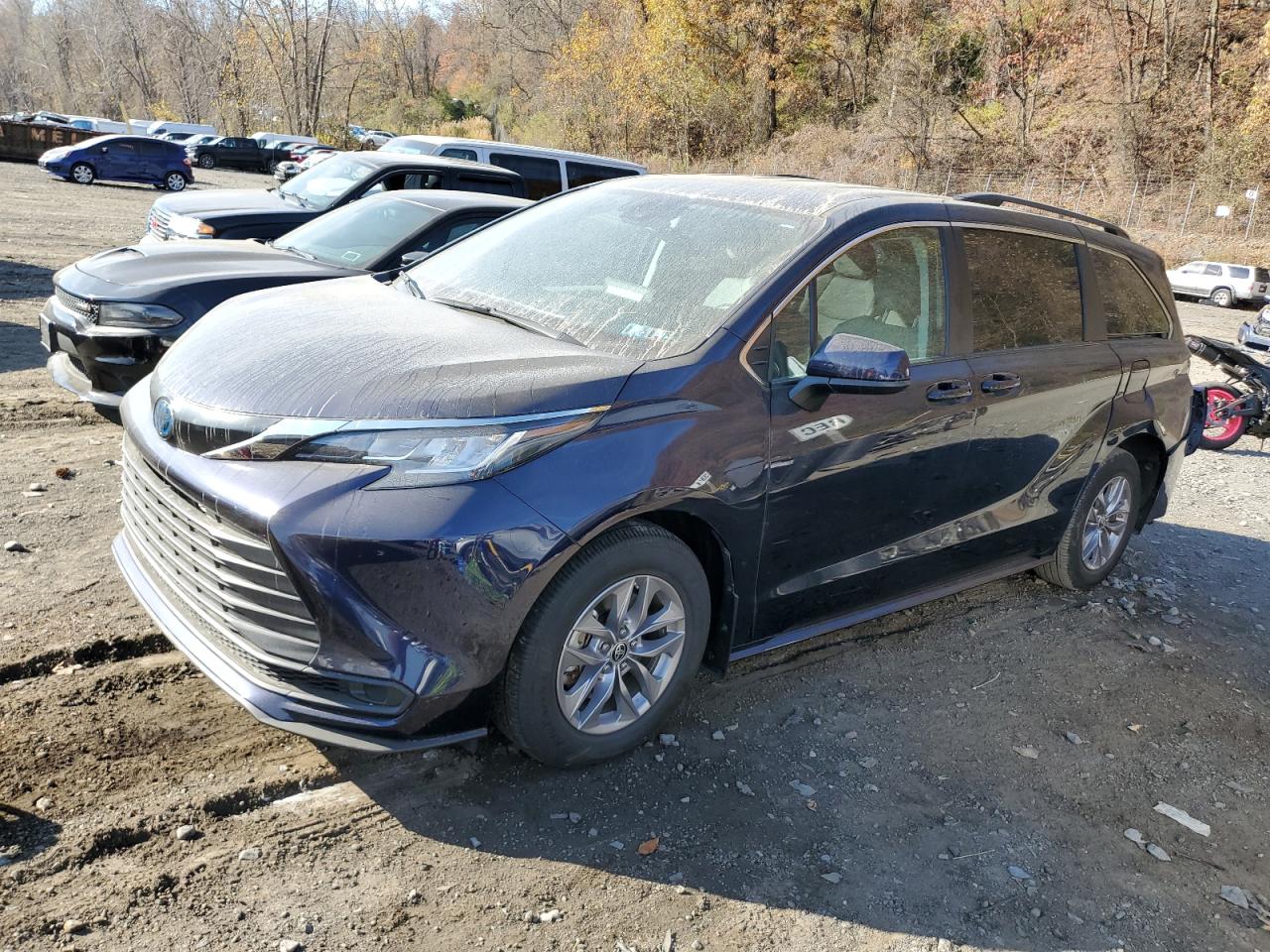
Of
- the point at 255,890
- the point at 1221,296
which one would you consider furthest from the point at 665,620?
the point at 1221,296

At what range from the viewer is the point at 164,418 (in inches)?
121

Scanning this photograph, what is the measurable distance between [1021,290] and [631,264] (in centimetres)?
179

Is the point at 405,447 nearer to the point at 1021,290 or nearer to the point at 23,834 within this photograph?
the point at 23,834

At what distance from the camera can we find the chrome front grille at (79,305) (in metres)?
5.41

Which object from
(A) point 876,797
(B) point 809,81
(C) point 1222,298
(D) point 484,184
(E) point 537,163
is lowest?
(C) point 1222,298

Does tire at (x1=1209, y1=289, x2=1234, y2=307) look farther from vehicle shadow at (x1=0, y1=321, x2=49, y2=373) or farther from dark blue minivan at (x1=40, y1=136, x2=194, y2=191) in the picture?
dark blue minivan at (x1=40, y1=136, x2=194, y2=191)

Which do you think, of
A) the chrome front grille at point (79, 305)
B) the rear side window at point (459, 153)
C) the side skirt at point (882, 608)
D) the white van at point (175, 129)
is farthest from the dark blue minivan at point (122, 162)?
the side skirt at point (882, 608)

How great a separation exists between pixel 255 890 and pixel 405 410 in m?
1.33

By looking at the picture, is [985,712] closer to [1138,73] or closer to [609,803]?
[609,803]

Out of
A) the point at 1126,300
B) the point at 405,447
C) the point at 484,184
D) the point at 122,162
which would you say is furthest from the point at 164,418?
the point at 122,162

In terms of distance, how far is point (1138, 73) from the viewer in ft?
123

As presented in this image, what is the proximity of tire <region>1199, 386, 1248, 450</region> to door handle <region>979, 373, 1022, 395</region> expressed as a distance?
19.7ft

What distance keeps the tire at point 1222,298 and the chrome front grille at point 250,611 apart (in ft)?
94.7

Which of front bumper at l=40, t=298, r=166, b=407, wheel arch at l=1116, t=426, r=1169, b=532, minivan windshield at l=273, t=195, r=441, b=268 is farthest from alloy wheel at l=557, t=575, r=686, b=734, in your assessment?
minivan windshield at l=273, t=195, r=441, b=268
